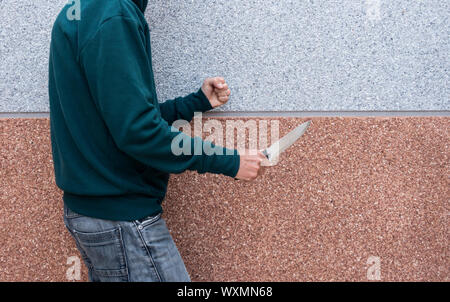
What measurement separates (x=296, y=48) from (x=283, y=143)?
0.49m

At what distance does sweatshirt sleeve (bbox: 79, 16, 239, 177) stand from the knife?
53 cm

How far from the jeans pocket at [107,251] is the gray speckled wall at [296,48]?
0.80 m

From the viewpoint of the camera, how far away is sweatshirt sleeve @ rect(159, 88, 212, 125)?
1636mm

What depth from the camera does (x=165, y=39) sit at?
176 centimetres

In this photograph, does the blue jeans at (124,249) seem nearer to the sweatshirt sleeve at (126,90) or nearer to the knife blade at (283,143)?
the sweatshirt sleeve at (126,90)

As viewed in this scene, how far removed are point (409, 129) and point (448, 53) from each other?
42 centimetres

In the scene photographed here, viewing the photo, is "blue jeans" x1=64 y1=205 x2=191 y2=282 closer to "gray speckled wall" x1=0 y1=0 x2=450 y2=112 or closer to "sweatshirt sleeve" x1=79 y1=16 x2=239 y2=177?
"sweatshirt sleeve" x1=79 y1=16 x2=239 y2=177

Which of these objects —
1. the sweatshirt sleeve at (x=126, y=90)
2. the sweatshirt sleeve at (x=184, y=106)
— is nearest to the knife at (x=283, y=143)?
the sweatshirt sleeve at (x=184, y=106)

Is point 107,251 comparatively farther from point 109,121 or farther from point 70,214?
point 109,121

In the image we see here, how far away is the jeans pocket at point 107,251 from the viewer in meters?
1.19

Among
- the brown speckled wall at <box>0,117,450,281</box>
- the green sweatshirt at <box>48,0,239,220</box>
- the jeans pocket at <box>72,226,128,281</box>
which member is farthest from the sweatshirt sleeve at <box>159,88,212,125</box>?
the jeans pocket at <box>72,226,128,281</box>

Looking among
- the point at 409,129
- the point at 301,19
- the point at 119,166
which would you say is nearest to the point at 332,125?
the point at 409,129

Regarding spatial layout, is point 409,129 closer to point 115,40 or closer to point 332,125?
point 332,125

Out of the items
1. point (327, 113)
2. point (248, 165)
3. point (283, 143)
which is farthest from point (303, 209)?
point (248, 165)
